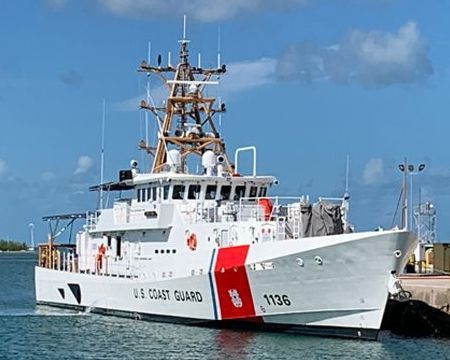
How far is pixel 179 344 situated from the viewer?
31266mm

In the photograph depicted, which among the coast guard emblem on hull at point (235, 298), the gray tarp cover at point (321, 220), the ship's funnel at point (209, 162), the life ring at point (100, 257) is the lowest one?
the coast guard emblem on hull at point (235, 298)

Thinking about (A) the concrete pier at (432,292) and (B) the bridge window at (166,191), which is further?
(B) the bridge window at (166,191)

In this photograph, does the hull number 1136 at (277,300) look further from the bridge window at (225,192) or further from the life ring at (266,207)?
the bridge window at (225,192)

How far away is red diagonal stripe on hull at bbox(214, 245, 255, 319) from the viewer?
31688mm

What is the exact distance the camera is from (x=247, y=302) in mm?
32031

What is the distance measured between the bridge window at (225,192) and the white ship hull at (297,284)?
9.46ft

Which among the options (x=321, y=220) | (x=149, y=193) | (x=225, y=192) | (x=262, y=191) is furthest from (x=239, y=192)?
(x=321, y=220)

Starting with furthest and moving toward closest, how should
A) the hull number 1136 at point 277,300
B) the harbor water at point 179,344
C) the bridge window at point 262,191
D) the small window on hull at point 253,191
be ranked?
1. the bridge window at point 262,191
2. the small window on hull at point 253,191
3. the hull number 1136 at point 277,300
4. the harbor water at point 179,344

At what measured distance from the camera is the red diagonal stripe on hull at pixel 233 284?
31.7m

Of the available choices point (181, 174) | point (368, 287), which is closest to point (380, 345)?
point (368, 287)

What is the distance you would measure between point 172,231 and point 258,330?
5132mm

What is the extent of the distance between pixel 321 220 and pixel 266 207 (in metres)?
2.66

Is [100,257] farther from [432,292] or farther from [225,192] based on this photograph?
[432,292]

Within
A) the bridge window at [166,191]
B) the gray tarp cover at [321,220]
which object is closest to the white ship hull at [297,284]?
the gray tarp cover at [321,220]
